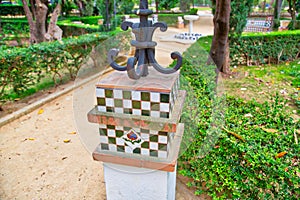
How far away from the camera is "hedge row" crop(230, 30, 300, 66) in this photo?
21.6 ft

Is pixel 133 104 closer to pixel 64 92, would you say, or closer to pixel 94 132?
pixel 94 132

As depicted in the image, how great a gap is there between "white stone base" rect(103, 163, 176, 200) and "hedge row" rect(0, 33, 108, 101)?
306 centimetres

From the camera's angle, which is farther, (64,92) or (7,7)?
(7,7)

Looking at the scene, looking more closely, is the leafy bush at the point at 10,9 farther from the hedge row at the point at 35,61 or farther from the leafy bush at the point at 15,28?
the hedge row at the point at 35,61

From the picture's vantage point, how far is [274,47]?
682 cm

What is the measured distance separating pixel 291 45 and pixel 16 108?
24.7ft

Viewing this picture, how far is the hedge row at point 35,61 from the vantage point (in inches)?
159

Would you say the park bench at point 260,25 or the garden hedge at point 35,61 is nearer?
the garden hedge at point 35,61

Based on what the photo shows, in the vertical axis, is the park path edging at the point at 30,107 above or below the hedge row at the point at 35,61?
below

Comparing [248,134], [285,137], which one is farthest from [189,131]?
[285,137]

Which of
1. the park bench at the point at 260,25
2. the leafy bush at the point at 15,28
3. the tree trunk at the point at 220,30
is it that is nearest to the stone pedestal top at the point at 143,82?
the tree trunk at the point at 220,30

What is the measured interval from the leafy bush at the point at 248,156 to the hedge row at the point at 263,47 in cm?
471

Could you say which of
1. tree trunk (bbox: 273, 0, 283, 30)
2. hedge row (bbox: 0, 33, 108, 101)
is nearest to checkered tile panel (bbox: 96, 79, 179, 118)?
hedge row (bbox: 0, 33, 108, 101)

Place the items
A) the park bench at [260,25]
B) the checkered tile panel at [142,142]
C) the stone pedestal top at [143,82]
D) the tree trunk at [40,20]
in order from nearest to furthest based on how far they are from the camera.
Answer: the stone pedestal top at [143,82]
the checkered tile panel at [142,142]
the tree trunk at [40,20]
the park bench at [260,25]
